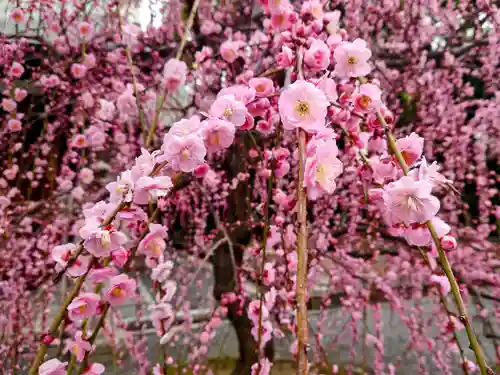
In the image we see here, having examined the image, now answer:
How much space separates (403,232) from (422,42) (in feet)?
9.04

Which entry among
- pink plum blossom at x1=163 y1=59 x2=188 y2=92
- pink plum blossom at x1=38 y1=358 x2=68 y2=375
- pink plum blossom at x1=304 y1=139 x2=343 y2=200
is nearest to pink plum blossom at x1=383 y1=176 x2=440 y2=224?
pink plum blossom at x1=304 y1=139 x2=343 y2=200

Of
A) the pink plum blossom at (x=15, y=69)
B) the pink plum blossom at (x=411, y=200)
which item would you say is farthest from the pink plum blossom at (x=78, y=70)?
the pink plum blossom at (x=411, y=200)

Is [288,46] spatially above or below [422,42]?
below

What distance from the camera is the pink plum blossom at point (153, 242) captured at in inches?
36.8

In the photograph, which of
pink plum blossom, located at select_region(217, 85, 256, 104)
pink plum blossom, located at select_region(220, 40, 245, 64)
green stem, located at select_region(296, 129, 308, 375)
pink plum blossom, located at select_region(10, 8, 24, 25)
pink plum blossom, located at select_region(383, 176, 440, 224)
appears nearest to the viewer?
green stem, located at select_region(296, 129, 308, 375)

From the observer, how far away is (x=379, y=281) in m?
2.72

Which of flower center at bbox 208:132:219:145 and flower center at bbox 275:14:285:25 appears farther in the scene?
flower center at bbox 275:14:285:25

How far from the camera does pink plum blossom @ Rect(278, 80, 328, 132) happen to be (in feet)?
2.29

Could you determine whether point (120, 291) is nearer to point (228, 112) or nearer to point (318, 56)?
point (228, 112)

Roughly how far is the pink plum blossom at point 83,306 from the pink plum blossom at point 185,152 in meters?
0.31

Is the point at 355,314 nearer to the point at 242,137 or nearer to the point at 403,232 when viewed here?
the point at 242,137

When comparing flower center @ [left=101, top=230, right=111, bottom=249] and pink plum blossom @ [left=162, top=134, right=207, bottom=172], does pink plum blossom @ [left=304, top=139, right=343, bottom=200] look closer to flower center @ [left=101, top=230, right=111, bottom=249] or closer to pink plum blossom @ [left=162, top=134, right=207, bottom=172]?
pink plum blossom @ [left=162, top=134, right=207, bottom=172]

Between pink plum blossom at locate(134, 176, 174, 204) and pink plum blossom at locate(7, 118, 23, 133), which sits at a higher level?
pink plum blossom at locate(7, 118, 23, 133)

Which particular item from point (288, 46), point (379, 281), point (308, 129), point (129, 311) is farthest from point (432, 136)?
point (129, 311)
